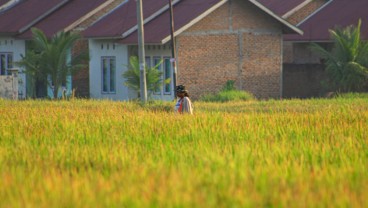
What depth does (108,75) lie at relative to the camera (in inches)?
1622

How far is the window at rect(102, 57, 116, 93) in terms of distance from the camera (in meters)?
41.0

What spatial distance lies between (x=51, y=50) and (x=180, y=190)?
1156 inches

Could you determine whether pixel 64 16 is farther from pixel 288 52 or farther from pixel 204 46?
pixel 288 52

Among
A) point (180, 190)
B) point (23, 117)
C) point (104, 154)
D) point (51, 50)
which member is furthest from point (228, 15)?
point (180, 190)

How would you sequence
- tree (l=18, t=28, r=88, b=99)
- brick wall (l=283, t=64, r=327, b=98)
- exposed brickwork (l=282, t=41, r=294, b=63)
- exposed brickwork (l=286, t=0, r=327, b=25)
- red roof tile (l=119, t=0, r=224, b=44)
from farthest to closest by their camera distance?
exposed brickwork (l=286, t=0, r=327, b=25) → exposed brickwork (l=282, t=41, r=294, b=63) → brick wall (l=283, t=64, r=327, b=98) → tree (l=18, t=28, r=88, b=99) → red roof tile (l=119, t=0, r=224, b=44)

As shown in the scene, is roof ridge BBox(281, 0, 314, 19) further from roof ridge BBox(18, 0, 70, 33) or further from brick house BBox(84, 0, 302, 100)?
roof ridge BBox(18, 0, 70, 33)

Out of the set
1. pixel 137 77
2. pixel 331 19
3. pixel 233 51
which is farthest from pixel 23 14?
pixel 331 19

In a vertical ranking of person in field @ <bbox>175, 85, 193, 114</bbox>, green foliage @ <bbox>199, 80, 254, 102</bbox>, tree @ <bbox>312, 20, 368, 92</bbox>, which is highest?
tree @ <bbox>312, 20, 368, 92</bbox>

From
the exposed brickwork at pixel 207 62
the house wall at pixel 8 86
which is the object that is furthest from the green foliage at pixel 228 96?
the house wall at pixel 8 86

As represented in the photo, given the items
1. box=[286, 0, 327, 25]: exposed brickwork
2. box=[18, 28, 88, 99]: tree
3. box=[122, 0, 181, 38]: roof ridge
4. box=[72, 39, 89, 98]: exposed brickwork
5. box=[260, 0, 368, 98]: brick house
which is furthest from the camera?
box=[286, 0, 327, 25]: exposed brickwork

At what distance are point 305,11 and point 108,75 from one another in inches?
462

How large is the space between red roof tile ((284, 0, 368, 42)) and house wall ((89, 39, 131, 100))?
8.31 m

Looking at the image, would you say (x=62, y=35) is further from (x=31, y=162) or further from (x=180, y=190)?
(x=180, y=190)

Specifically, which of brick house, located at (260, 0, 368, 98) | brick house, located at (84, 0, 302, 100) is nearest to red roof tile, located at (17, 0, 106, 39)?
brick house, located at (84, 0, 302, 100)
